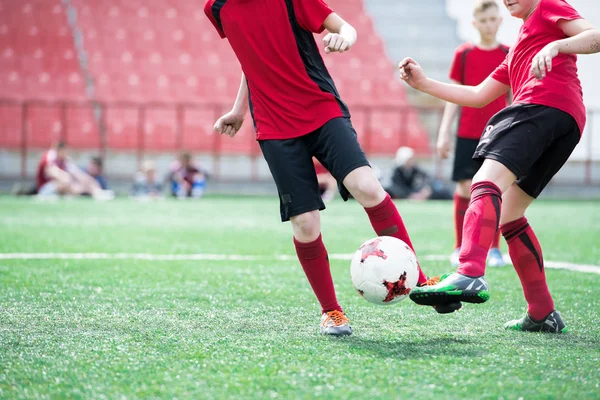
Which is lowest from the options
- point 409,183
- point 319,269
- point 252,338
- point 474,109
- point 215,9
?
point 409,183

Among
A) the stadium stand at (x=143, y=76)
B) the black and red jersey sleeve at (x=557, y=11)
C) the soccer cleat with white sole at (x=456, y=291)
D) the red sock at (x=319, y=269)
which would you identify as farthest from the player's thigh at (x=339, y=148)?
the stadium stand at (x=143, y=76)

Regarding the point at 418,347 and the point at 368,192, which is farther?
the point at 368,192

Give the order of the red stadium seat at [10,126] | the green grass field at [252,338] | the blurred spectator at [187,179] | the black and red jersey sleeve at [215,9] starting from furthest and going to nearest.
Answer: the red stadium seat at [10,126] → the blurred spectator at [187,179] → the black and red jersey sleeve at [215,9] → the green grass field at [252,338]

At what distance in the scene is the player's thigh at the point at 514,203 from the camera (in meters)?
3.49

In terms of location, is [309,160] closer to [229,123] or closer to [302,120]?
[302,120]

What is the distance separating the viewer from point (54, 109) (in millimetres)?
19359

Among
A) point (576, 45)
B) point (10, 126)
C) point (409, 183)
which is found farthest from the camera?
point (10, 126)

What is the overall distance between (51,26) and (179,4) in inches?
164

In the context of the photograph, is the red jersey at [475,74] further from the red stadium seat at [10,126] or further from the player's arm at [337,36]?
the red stadium seat at [10,126]

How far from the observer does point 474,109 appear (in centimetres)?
596

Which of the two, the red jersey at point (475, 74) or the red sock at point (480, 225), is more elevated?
the red jersey at point (475, 74)

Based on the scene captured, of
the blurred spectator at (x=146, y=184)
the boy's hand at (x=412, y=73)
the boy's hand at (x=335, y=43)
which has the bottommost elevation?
the blurred spectator at (x=146, y=184)

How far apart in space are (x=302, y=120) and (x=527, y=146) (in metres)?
1.02

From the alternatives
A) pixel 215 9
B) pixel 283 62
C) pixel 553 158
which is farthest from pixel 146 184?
pixel 553 158
